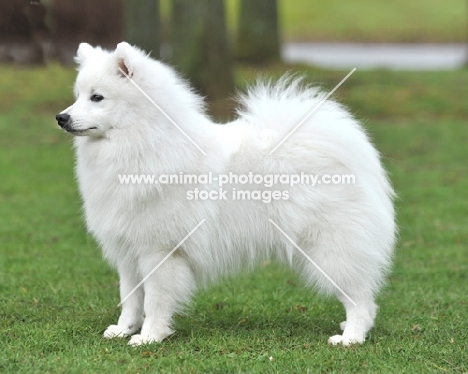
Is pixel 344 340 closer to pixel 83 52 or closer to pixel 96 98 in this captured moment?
pixel 96 98

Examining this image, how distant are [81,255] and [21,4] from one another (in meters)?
8.52

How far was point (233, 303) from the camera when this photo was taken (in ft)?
19.4

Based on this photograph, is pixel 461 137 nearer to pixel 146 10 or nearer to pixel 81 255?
pixel 146 10

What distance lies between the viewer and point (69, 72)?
54.6 ft

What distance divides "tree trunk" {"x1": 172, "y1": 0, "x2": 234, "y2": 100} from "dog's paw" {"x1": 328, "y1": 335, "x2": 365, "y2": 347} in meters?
7.99

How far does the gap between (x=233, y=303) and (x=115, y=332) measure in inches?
44.8

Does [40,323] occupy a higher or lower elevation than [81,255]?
higher

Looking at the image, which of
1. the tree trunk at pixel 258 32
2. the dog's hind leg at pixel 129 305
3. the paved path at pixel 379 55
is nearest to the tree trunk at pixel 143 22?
the tree trunk at pixel 258 32

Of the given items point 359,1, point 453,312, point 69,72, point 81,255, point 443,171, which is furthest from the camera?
point 359,1

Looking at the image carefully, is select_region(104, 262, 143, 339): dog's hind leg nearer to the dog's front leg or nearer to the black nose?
the dog's front leg

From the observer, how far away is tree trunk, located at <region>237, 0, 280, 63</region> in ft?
59.9

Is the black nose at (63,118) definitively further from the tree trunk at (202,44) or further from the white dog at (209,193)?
the tree trunk at (202,44)

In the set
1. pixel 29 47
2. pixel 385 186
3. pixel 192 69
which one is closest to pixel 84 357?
pixel 385 186

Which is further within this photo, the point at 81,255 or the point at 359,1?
the point at 359,1
